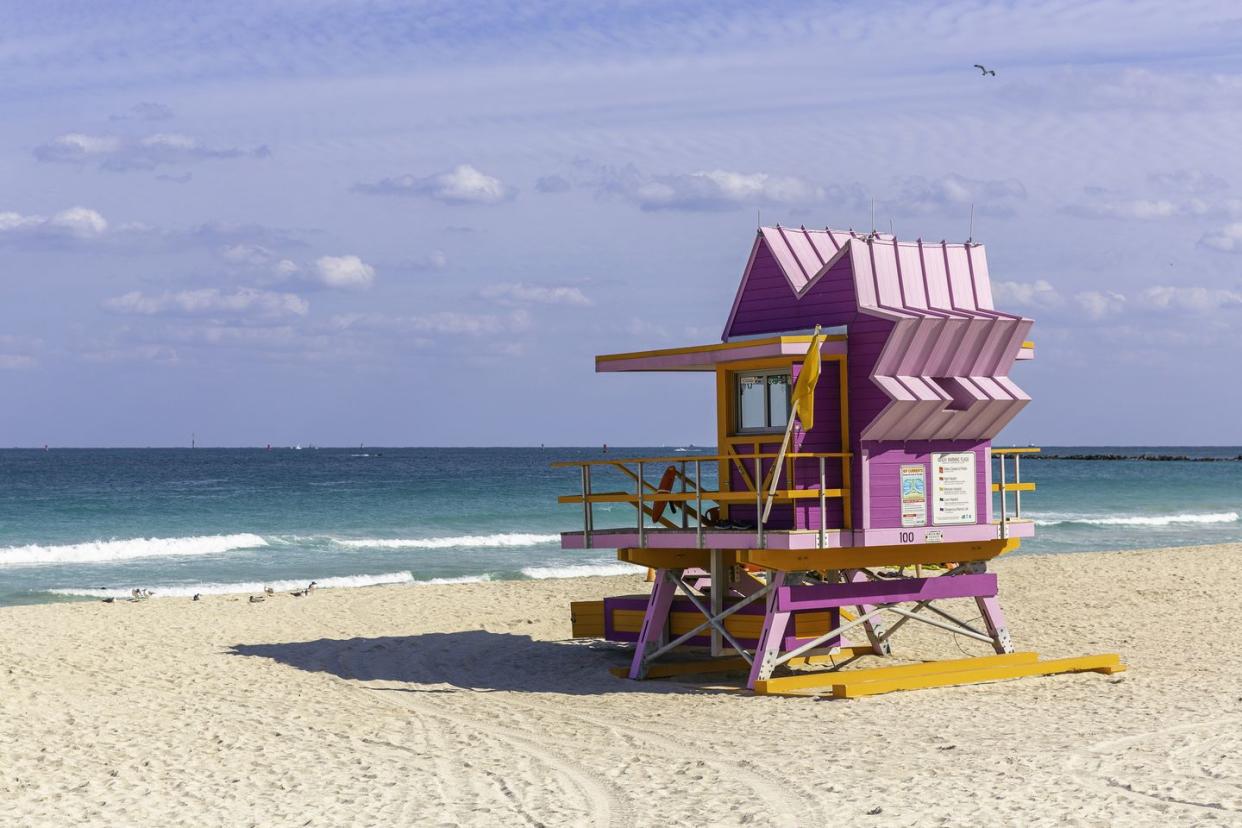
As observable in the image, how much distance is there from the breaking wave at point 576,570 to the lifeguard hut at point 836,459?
1630 cm

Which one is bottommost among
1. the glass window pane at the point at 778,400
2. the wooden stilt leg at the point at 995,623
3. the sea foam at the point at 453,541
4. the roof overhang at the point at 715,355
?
the sea foam at the point at 453,541

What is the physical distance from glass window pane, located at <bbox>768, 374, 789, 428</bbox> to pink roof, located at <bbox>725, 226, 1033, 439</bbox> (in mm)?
829

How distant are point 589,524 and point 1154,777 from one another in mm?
7902

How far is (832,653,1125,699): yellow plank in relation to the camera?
582 inches

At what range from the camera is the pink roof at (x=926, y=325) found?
15.0m

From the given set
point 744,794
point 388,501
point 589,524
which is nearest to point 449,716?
point 589,524

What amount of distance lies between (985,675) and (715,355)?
449 centimetres

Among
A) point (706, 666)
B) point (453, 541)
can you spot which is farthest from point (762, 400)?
point (453, 541)

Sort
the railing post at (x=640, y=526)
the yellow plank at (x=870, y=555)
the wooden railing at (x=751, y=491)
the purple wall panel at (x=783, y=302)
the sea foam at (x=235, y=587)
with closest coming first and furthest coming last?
the wooden railing at (x=751, y=491), the yellow plank at (x=870, y=555), the purple wall panel at (x=783, y=302), the railing post at (x=640, y=526), the sea foam at (x=235, y=587)

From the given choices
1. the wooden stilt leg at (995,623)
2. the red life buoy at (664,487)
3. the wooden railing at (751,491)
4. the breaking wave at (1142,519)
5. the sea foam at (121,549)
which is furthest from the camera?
the breaking wave at (1142,519)

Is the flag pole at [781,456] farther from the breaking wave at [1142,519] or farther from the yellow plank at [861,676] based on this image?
the breaking wave at [1142,519]

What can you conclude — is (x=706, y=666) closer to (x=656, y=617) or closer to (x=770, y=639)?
(x=656, y=617)

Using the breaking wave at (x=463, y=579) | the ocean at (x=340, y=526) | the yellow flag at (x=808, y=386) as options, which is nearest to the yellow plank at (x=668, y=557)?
the ocean at (x=340, y=526)

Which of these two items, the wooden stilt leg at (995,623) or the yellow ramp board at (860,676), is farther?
the wooden stilt leg at (995,623)
